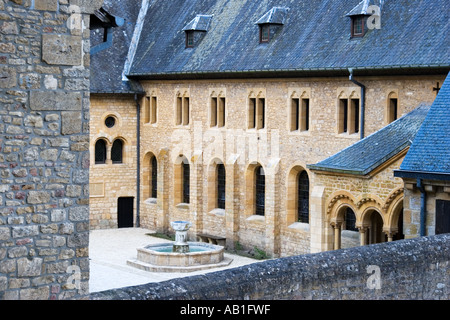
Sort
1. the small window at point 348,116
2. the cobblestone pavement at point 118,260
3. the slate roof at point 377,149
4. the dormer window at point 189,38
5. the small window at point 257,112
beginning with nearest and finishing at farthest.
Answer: the slate roof at point 377,149
the cobblestone pavement at point 118,260
the small window at point 348,116
the small window at point 257,112
the dormer window at point 189,38

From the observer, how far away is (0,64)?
468 inches

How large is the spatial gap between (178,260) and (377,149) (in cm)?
843

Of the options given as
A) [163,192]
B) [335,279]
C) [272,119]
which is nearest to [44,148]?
[335,279]

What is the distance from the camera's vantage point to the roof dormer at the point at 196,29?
38.5m

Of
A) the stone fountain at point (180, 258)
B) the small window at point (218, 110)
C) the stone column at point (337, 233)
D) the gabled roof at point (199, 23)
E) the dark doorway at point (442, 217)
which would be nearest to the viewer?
the dark doorway at point (442, 217)

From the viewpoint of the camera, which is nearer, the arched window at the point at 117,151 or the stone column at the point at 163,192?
the stone column at the point at 163,192

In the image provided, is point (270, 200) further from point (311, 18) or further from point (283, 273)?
point (283, 273)

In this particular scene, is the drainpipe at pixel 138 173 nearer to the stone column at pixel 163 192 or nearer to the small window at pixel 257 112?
the stone column at pixel 163 192

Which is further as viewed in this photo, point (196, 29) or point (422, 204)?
point (196, 29)

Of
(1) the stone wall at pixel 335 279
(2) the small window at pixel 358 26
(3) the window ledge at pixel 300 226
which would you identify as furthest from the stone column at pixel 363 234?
(1) the stone wall at pixel 335 279

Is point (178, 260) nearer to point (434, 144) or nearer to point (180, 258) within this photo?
point (180, 258)

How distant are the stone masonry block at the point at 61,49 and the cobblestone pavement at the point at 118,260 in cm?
1547

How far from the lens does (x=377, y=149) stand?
1036 inches

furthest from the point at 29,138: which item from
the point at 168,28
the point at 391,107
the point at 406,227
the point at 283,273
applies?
the point at 168,28
